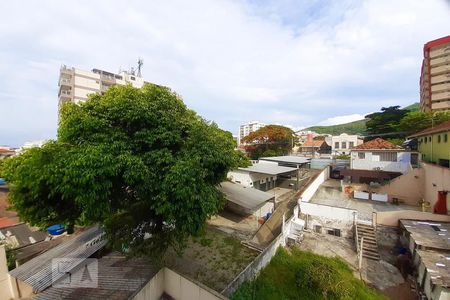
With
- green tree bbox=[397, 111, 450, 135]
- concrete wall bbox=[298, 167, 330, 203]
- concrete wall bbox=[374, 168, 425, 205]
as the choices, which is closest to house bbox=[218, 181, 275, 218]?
concrete wall bbox=[298, 167, 330, 203]

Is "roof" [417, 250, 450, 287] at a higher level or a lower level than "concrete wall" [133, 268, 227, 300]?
higher

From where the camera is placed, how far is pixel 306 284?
29.0ft

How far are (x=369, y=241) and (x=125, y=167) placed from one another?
13.1 metres

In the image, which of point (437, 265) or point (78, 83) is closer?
point (437, 265)

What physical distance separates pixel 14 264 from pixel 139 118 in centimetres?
928

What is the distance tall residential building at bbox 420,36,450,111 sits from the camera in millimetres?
41219

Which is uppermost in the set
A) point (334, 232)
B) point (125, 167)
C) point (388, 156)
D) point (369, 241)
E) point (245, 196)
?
point (125, 167)

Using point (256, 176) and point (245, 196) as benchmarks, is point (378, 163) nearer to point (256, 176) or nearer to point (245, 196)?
point (256, 176)

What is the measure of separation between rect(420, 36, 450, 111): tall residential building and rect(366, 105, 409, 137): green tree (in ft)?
40.6

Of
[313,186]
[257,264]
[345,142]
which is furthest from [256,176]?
[345,142]

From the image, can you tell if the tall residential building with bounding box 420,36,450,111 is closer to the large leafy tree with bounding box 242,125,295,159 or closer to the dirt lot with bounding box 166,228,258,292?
the large leafy tree with bounding box 242,125,295,159

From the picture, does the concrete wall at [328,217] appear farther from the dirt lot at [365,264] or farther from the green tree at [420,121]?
the green tree at [420,121]

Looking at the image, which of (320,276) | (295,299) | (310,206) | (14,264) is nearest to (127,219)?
(14,264)

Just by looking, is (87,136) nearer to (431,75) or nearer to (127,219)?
(127,219)
